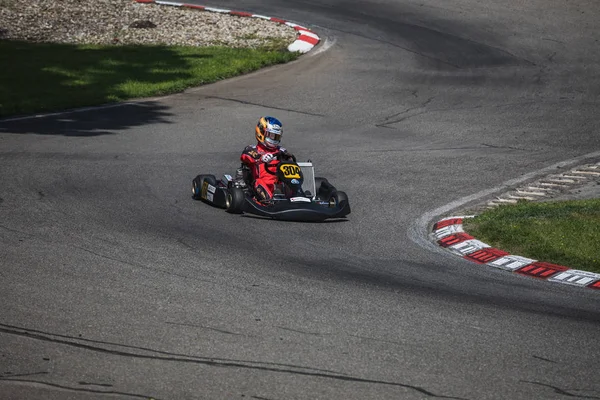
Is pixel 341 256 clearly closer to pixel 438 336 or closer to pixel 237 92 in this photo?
pixel 438 336

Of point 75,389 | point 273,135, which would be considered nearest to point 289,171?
point 273,135

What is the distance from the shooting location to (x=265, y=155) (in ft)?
40.8

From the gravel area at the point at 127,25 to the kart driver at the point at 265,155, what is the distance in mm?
10262

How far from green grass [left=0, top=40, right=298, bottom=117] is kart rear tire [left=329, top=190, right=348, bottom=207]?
25.3ft

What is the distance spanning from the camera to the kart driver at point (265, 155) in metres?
12.3

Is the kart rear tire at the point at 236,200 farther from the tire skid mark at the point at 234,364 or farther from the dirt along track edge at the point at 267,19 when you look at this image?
the dirt along track edge at the point at 267,19

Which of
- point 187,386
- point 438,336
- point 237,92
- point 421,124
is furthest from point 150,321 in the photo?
point 237,92

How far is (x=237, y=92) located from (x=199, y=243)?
9.36 m

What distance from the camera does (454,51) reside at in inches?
882

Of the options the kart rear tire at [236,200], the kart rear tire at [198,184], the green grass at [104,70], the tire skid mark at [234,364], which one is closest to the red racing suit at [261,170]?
the kart rear tire at [236,200]

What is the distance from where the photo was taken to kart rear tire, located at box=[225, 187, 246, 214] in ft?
38.5

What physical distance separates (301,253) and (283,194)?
7.48ft

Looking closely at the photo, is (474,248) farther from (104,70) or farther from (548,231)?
(104,70)

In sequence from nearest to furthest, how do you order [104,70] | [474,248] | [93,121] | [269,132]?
[474,248]
[269,132]
[93,121]
[104,70]
